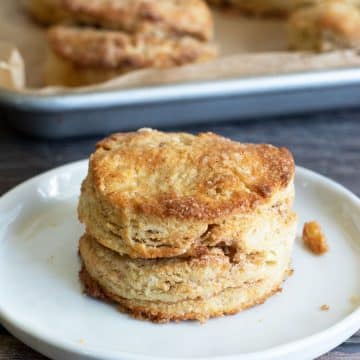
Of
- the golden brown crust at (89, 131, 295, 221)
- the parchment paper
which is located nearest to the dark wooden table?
the parchment paper

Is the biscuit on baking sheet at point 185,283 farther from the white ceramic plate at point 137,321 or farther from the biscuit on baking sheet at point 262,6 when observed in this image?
the biscuit on baking sheet at point 262,6

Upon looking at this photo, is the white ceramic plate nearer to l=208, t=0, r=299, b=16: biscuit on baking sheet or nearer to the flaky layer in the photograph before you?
the flaky layer

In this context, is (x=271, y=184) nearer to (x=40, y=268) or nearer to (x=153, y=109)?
(x=40, y=268)

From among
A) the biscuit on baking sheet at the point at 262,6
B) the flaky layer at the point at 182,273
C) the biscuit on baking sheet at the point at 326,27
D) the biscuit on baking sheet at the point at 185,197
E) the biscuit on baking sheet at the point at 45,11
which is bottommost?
the biscuit on baking sheet at the point at 262,6

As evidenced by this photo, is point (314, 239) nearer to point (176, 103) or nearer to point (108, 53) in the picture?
point (176, 103)

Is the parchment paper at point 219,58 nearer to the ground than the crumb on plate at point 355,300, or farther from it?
nearer to the ground

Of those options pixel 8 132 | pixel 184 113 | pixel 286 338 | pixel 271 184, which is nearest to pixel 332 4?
pixel 184 113

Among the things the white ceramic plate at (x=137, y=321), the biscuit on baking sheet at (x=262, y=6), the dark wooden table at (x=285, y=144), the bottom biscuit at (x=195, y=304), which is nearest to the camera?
the white ceramic plate at (x=137, y=321)

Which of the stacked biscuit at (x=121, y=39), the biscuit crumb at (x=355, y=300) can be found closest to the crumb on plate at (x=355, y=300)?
the biscuit crumb at (x=355, y=300)
